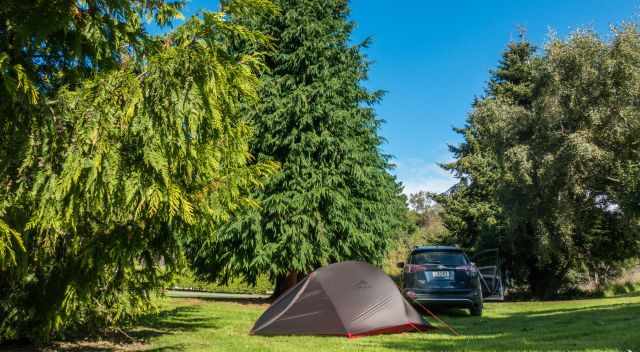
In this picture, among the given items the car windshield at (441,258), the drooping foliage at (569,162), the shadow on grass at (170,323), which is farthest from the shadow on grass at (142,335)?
the drooping foliage at (569,162)

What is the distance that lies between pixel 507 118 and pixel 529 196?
3702 millimetres

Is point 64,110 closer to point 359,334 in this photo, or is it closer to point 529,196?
point 359,334

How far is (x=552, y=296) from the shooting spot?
23.5m

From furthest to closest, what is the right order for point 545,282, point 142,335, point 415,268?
point 545,282 < point 415,268 < point 142,335

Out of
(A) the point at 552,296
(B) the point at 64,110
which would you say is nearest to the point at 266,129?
(B) the point at 64,110

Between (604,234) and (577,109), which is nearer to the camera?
(577,109)

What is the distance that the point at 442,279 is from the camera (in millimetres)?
12523

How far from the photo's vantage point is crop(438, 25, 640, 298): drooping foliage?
19031 mm

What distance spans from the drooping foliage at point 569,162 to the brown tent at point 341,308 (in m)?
10.6

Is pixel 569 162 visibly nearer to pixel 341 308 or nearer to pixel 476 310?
pixel 476 310

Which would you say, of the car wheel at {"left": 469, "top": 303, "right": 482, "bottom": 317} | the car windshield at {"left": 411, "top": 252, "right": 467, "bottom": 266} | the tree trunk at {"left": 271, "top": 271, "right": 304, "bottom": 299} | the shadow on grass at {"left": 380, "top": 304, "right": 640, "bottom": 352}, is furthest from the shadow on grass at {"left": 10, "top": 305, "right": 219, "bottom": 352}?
the car wheel at {"left": 469, "top": 303, "right": 482, "bottom": 317}

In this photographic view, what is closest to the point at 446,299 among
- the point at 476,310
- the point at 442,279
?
the point at 442,279

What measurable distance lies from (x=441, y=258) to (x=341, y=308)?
4.75 metres

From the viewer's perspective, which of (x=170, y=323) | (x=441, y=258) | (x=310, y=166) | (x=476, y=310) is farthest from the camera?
(x=310, y=166)
